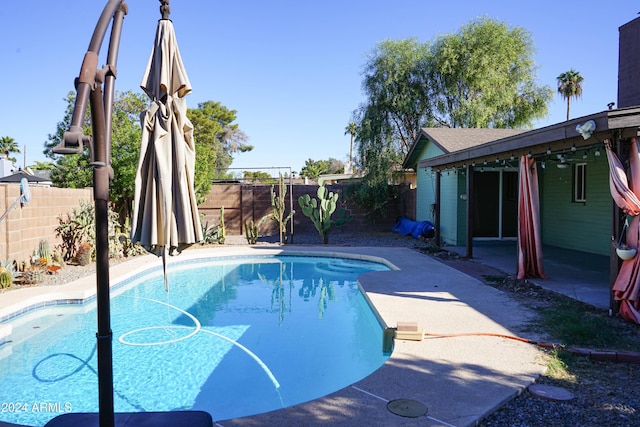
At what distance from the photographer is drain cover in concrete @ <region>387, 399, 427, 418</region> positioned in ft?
11.4

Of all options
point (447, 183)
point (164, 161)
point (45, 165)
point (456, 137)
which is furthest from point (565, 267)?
point (45, 165)

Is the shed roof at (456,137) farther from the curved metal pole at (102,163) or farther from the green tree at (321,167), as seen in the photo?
the green tree at (321,167)

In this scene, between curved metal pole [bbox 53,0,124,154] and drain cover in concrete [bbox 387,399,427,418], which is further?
drain cover in concrete [bbox 387,399,427,418]

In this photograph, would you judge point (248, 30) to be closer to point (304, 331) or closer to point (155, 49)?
point (304, 331)

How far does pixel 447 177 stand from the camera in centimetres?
1466

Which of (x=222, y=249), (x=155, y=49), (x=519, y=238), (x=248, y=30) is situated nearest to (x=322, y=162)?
(x=248, y=30)

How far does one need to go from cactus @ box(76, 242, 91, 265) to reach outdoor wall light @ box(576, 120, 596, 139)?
33.9 ft

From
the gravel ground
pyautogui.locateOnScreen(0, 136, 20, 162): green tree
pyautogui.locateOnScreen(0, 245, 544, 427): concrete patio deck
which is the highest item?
pyautogui.locateOnScreen(0, 136, 20, 162): green tree

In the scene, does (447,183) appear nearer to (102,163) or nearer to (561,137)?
(561,137)

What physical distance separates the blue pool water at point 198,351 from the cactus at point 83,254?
69.0 inches

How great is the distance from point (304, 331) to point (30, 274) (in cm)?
559

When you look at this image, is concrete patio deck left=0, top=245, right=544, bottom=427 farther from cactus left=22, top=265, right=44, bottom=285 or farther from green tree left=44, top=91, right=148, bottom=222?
green tree left=44, top=91, right=148, bottom=222

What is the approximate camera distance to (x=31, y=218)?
998 centimetres

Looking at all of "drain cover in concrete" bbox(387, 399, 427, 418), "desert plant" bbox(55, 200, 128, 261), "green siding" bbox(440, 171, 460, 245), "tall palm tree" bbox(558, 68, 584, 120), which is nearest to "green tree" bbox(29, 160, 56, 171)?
"desert plant" bbox(55, 200, 128, 261)
